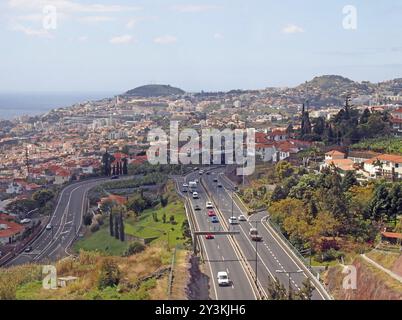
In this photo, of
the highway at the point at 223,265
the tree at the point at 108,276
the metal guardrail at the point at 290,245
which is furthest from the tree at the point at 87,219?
the tree at the point at 108,276

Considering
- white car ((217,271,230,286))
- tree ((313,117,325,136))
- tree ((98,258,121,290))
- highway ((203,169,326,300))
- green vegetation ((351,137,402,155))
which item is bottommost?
highway ((203,169,326,300))

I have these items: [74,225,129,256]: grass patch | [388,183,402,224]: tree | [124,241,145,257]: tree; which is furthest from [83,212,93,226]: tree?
[388,183,402,224]: tree

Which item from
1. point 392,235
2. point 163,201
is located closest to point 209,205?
point 163,201

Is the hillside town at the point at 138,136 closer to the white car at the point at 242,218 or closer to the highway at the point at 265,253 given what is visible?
the highway at the point at 265,253

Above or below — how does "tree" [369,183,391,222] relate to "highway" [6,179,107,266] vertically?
above

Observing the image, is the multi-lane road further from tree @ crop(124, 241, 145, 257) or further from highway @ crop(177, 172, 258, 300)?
tree @ crop(124, 241, 145, 257)

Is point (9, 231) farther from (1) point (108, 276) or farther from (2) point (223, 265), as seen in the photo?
(1) point (108, 276)
